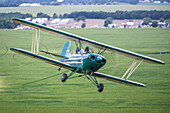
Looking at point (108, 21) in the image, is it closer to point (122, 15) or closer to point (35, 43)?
point (122, 15)

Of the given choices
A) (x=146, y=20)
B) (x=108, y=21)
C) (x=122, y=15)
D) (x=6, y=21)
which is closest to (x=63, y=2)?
(x=122, y=15)

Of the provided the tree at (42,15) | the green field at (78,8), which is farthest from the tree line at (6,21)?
the tree at (42,15)

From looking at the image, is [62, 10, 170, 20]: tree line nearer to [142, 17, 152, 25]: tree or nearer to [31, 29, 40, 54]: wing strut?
[142, 17, 152, 25]: tree

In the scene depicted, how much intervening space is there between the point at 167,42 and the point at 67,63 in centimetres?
4704

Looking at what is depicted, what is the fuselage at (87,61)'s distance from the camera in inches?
683

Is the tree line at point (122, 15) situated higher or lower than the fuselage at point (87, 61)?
lower

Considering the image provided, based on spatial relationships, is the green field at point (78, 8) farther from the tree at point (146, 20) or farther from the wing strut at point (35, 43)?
the wing strut at point (35, 43)

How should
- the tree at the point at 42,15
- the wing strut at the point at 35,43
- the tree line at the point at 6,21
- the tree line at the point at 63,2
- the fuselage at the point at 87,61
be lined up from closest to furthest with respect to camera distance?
the fuselage at the point at 87,61
the wing strut at the point at 35,43
the tree line at the point at 6,21
the tree at the point at 42,15
the tree line at the point at 63,2

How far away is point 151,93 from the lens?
1175 inches

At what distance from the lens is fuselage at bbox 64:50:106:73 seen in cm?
1736

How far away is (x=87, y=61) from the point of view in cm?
1769

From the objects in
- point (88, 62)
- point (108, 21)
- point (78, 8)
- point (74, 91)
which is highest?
point (88, 62)

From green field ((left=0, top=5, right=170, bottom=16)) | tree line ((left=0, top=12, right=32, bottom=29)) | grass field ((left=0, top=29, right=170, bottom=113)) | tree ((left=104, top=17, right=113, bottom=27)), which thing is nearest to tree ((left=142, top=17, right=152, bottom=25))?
tree ((left=104, top=17, right=113, bottom=27))

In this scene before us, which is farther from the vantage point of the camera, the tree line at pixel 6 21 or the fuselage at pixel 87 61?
the tree line at pixel 6 21
